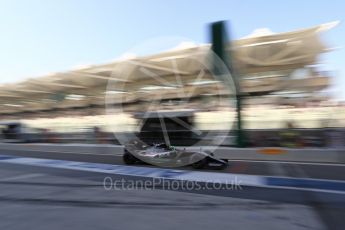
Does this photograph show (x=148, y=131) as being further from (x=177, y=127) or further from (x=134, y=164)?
(x=134, y=164)

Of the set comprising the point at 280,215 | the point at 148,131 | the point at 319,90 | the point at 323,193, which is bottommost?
the point at 319,90

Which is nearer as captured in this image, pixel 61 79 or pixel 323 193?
pixel 323 193

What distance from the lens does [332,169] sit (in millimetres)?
10797

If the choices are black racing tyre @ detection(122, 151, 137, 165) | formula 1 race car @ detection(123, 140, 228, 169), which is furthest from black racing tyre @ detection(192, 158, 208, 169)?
black racing tyre @ detection(122, 151, 137, 165)

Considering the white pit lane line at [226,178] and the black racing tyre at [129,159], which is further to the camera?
the black racing tyre at [129,159]

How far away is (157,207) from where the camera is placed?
6.23 meters

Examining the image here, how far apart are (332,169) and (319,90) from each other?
86.3 feet

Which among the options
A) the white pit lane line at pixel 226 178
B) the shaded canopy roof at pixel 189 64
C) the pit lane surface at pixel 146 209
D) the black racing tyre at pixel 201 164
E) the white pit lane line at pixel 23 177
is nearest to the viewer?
the pit lane surface at pixel 146 209

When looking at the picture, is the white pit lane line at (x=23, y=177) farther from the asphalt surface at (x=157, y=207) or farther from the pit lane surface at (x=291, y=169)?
the pit lane surface at (x=291, y=169)

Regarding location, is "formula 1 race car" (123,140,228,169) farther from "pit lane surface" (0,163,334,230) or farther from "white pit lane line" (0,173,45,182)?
"white pit lane line" (0,173,45,182)

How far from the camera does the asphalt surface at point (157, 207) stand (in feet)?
17.1

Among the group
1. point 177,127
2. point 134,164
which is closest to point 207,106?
point 177,127

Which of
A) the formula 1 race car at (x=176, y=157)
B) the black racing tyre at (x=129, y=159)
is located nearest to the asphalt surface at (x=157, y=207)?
the formula 1 race car at (x=176, y=157)

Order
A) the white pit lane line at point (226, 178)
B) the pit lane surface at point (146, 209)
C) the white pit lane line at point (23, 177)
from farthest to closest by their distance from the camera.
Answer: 1. the white pit lane line at point (23, 177)
2. the white pit lane line at point (226, 178)
3. the pit lane surface at point (146, 209)
